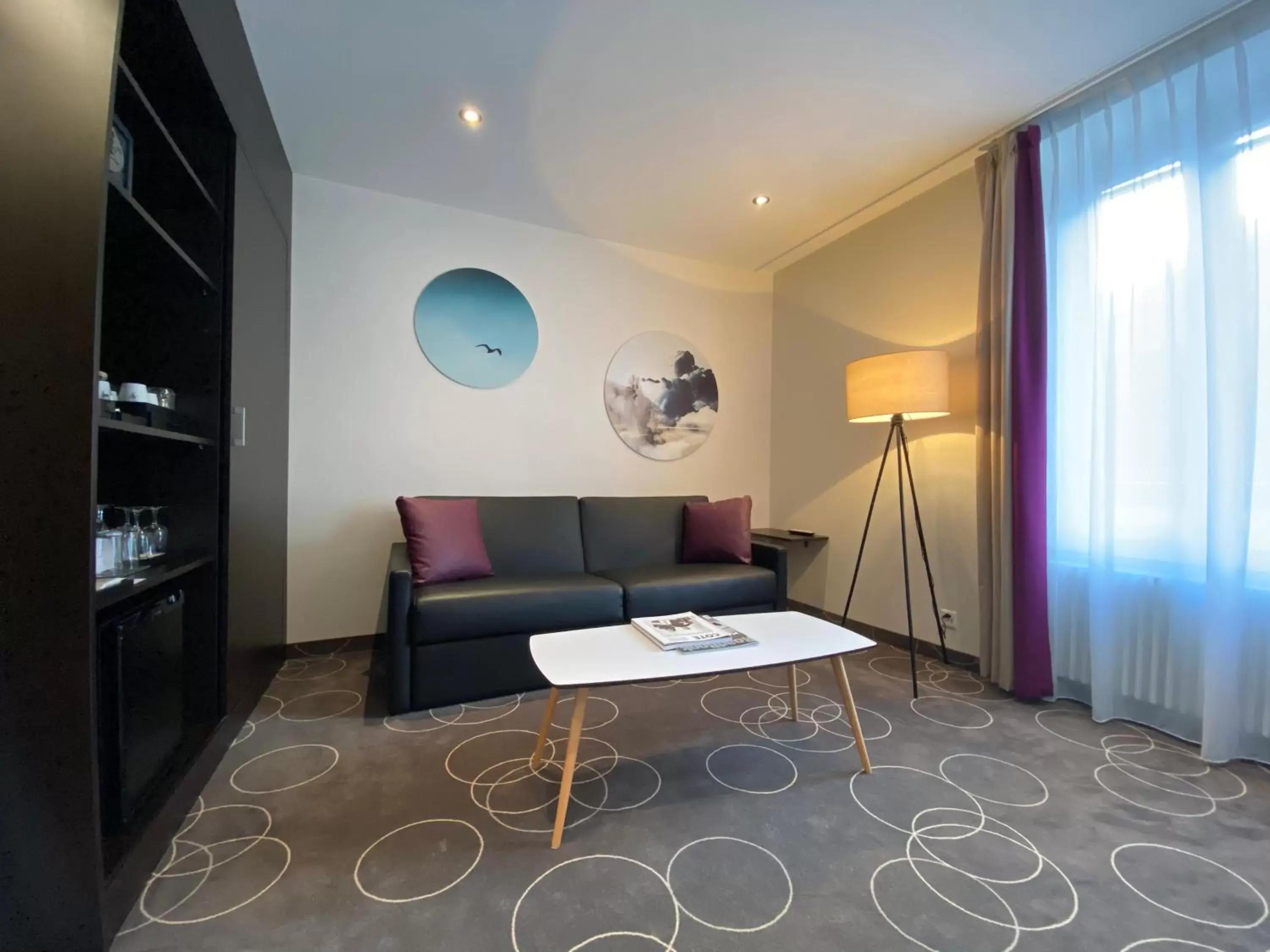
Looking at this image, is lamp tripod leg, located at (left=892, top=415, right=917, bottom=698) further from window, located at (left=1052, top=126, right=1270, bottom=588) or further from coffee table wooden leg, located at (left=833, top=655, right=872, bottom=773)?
coffee table wooden leg, located at (left=833, top=655, right=872, bottom=773)

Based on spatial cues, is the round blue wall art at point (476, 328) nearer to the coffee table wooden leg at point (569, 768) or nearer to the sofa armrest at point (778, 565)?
the sofa armrest at point (778, 565)

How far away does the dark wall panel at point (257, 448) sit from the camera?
1733 mm

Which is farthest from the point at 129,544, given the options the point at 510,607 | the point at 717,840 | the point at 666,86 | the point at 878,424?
the point at 878,424

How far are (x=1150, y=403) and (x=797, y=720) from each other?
1740 mm

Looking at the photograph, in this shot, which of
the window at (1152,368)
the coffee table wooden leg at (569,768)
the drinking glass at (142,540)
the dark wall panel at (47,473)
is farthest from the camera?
the window at (1152,368)

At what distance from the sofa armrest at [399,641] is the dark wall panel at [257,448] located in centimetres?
48

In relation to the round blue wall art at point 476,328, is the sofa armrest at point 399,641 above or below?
below

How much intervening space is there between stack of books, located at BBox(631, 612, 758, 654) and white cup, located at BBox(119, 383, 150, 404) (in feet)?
5.05

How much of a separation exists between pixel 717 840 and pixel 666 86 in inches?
99.6

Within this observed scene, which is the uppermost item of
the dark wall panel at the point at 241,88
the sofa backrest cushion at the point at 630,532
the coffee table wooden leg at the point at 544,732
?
the dark wall panel at the point at 241,88

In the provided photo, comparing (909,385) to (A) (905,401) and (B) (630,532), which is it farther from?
(B) (630,532)

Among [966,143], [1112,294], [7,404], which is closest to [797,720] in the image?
[1112,294]

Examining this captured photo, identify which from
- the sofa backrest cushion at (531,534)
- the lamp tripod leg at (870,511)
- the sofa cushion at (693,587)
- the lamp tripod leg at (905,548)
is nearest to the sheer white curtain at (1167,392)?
the lamp tripod leg at (905,548)

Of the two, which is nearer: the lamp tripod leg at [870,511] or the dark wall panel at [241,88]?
the dark wall panel at [241,88]
